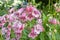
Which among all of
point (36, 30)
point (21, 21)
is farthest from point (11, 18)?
point (36, 30)

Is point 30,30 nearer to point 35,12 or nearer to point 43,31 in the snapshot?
point 43,31

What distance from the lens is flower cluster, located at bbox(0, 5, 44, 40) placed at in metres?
2.03

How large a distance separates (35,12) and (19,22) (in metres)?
0.17

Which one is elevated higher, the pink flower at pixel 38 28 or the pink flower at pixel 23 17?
the pink flower at pixel 23 17

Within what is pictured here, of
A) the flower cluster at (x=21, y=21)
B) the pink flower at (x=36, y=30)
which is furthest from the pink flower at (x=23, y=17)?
the pink flower at (x=36, y=30)

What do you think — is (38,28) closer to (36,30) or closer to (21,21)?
(36,30)

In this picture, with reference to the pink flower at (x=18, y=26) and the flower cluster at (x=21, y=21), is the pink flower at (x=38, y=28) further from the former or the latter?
the pink flower at (x=18, y=26)

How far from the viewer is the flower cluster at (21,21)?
6.67 feet

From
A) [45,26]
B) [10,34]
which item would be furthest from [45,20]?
[10,34]

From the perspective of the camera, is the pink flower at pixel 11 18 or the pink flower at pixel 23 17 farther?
the pink flower at pixel 11 18

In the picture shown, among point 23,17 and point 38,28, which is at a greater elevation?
point 23,17

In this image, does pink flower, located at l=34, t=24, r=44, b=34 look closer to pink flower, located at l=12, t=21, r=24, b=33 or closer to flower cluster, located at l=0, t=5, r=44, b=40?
flower cluster, located at l=0, t=5, r=44, b=40

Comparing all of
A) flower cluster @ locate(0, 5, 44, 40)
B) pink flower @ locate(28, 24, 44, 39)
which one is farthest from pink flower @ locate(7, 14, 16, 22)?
pink flower @ locate(28, 24, 44, 39)

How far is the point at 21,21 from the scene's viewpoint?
2125 millimetres
